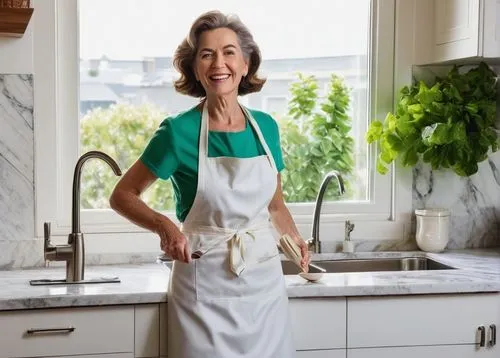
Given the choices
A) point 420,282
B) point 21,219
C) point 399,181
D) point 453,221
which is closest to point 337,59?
point 399,181

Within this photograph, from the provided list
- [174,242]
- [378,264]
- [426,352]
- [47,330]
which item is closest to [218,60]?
[174,242]

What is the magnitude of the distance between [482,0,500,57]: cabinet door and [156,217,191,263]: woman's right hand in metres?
1.27

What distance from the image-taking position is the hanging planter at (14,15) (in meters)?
2.77

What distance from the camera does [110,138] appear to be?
3.23m

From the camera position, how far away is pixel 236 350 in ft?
8.18

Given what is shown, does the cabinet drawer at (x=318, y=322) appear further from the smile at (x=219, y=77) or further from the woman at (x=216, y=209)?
the smile at (x=219, y=77)

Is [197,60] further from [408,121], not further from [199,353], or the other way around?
[408,121]

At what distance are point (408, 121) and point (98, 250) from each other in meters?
1.17

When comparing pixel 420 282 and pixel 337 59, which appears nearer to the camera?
pixel 420 282

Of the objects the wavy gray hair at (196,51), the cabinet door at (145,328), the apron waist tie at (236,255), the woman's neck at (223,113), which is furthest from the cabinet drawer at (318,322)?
the wavy gray hair at (196,51)

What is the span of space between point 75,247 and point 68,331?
Answer: 1.12ft

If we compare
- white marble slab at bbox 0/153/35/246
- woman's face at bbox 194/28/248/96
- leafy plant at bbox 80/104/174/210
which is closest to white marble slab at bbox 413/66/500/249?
leafy plant at bbox 80/104/174/210

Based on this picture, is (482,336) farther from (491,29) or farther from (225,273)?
(491,29)

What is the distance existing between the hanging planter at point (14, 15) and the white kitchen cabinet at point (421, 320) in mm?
1312
